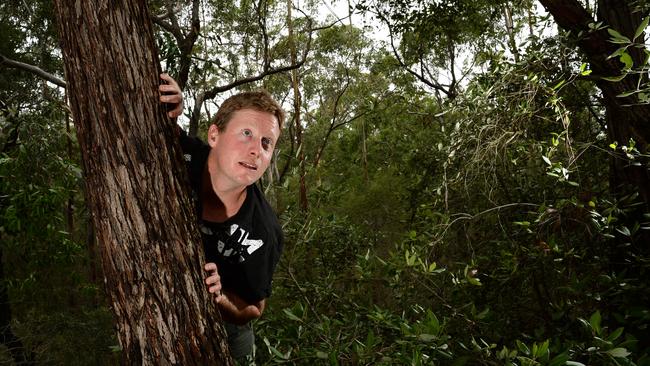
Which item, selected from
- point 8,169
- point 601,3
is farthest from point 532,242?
point 8,169

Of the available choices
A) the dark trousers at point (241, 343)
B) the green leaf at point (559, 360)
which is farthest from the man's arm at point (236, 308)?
the green leaf at point (559, 360)

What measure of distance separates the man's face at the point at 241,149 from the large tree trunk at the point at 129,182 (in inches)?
15.3

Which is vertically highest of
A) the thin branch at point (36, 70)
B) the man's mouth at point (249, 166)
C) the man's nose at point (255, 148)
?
the thin branch at point (36, 70)

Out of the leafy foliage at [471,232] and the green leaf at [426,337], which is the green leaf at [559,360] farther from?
the green leaf at [426,337]

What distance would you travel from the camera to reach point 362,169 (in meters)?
18.8

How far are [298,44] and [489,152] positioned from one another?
502 inches

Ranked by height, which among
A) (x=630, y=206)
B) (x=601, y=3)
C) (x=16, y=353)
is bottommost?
(x=16, y=353)

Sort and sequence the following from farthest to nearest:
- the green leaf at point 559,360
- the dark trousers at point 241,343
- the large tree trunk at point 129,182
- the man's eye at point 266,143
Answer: the dark trousers at point 241,343 < the man's eye at point 266,143 < the green leaf at point 559,360 < the large tree trunk at point 129,182

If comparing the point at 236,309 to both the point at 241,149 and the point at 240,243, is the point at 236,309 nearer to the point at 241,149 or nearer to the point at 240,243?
the point at 240,243

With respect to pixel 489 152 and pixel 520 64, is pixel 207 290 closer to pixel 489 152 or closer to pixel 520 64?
pixel 489 152

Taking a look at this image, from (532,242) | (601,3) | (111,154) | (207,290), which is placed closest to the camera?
(111,154)

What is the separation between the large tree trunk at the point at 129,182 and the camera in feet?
4.70

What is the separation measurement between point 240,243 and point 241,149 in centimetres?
33

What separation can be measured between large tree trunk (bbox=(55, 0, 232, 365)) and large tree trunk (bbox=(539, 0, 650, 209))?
98.1 inches
